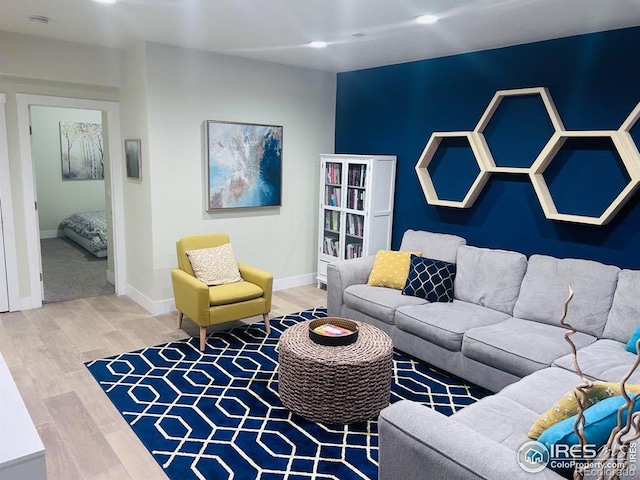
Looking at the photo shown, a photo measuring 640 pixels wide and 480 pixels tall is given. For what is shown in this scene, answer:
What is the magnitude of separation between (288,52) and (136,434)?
3.51 meters

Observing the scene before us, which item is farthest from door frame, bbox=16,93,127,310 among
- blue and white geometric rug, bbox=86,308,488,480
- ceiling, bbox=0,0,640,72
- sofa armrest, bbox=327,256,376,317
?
sofa armrest, bbox=327,256,376,317

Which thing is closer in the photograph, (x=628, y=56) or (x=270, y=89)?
(x=628, y=56)

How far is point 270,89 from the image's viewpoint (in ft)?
16.8

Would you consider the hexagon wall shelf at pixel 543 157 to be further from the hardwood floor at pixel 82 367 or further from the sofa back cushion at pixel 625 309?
the hardwood floor at pixel 82 367

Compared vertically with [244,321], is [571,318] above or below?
above

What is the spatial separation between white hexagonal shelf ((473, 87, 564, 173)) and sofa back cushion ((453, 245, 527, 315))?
0.69m

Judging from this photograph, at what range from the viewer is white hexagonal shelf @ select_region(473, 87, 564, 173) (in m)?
3.65

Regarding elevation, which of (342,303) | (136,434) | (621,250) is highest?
(621,250)

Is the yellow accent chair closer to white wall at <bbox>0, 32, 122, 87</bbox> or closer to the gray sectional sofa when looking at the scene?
the gray sectional sofa

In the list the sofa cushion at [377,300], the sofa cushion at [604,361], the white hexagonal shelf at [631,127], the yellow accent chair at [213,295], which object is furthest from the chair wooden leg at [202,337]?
the white hexagonal shelf at [631,127]

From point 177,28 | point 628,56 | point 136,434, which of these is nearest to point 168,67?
point 177,28

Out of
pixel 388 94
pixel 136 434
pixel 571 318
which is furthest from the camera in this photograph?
pixel 388 94

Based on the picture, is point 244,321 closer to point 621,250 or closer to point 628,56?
point 621,250

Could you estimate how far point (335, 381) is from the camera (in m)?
2.82
